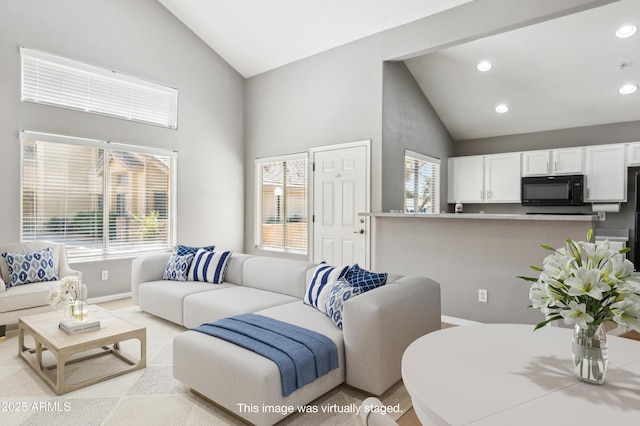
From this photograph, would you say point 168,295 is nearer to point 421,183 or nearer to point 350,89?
point 350,89

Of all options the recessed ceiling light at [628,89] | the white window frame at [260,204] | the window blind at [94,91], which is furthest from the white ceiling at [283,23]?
the recessed ceiling light at [628,89]

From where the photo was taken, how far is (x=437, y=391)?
1.04m

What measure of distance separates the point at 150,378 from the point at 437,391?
2290 mm

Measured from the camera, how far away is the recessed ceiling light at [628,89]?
15.4 feet

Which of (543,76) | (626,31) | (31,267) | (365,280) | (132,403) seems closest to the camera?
(132,403)

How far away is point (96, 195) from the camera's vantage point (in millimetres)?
4770

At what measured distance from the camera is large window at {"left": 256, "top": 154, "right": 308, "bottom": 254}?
565 cm

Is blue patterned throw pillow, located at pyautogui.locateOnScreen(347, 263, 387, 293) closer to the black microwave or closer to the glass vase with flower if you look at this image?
the glass vase with flower

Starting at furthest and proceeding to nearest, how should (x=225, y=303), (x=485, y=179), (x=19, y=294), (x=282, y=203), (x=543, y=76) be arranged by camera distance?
1. (x=485, y=179)
2. (x=282, y=203)
3. (x=543, y=76)
4. (x=19, y=294)
5. (x=225, y=303)

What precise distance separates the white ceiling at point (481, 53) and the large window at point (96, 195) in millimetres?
2071

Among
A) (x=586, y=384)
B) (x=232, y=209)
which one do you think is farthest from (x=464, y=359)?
(x=232, y=209)

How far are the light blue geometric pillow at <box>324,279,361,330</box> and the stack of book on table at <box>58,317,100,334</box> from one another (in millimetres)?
1668

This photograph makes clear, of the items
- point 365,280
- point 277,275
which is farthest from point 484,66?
point 277,275

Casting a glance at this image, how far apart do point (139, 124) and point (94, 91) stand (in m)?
0.63
